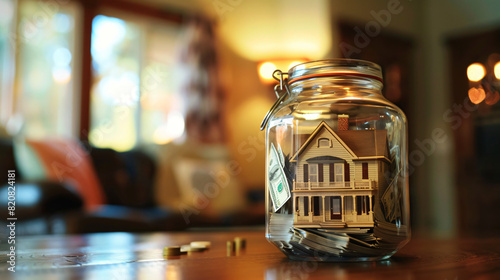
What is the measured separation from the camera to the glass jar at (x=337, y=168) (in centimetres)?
47

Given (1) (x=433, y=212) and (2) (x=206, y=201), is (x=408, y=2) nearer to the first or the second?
(1) (x=433, y=212)

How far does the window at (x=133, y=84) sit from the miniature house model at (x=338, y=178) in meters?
3.40

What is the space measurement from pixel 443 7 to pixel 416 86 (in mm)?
825

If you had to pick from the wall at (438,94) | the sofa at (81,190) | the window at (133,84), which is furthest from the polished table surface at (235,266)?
the wall at (438,94)

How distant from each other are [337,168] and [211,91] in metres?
3.65

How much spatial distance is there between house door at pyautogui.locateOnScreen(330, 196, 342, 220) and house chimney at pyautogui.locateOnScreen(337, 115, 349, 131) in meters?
0.07

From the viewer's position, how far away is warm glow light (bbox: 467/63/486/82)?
440 centimetres

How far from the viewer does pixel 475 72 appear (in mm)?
4461

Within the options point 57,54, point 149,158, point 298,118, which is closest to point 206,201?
point 149,158

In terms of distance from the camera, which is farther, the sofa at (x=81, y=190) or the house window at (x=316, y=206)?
the sofa at (x=81, y=190)

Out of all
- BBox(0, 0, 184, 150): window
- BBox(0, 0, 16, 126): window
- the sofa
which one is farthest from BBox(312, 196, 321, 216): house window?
BBox(0, 0, 16, 126): window

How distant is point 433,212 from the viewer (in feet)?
16.0

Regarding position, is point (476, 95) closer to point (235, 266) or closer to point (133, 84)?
point (133, 84)

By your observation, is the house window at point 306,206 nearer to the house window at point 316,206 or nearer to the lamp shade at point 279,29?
the house window at point 316,206
